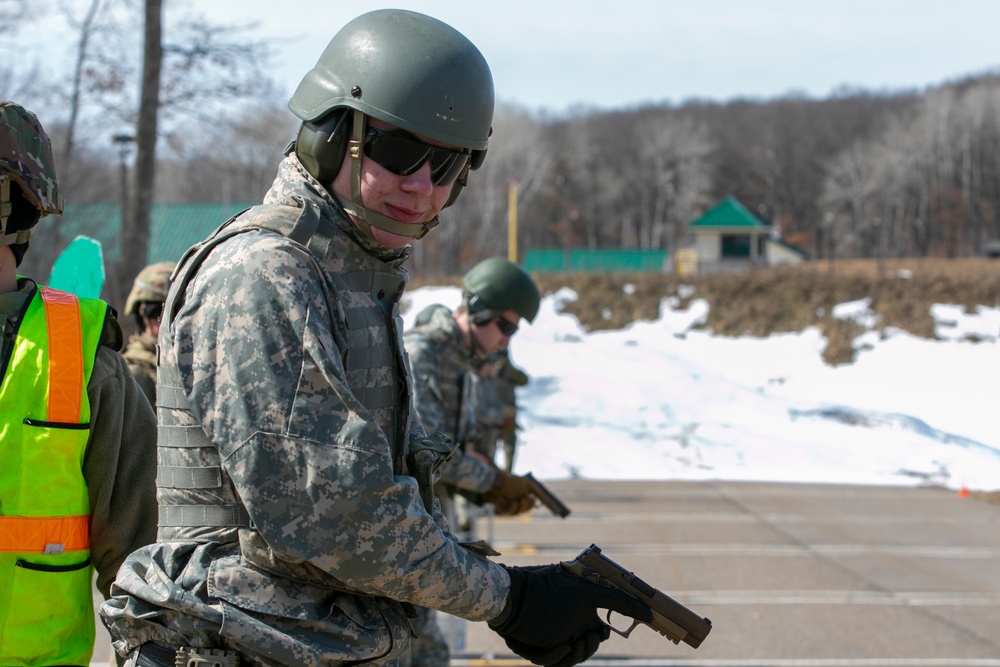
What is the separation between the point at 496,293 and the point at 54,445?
12.0ft

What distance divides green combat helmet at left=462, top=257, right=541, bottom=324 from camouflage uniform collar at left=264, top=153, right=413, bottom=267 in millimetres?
3424

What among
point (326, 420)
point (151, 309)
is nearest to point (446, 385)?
point (151, 309)

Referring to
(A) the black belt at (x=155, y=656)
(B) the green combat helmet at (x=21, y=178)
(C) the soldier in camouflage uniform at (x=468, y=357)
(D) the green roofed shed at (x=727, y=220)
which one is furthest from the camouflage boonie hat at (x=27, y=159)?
(D) the green roofed shed at (x=727, y=220)

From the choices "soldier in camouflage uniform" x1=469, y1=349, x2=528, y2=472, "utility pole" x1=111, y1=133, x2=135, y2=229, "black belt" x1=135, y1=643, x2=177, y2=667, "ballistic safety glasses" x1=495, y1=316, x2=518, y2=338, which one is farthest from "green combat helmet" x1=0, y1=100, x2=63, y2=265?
"utility pole" x1=111, y1=133, x2=135, y2=229

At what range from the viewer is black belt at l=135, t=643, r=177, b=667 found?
2098mm

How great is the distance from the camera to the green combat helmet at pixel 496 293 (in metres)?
5.81

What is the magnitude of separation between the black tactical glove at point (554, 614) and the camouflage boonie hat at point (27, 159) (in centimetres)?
139

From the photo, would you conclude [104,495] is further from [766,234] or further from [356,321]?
[766,234]

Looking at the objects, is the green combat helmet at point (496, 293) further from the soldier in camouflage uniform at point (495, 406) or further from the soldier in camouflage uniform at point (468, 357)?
the soldier in camouflage uniform at point (495, 406)

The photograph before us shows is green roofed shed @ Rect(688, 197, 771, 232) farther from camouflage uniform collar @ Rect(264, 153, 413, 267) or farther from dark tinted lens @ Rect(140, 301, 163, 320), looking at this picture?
camouflage uniform collar @ Rect(264, 153, 413, 267)

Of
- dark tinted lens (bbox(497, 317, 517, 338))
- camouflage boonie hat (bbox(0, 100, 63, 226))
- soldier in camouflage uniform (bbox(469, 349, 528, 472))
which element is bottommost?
soldier in camouflage uniform (bbox(469, 349, 528, 472))

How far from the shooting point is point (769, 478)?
4.38 metres

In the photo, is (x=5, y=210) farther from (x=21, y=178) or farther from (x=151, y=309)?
(x=151, y=309)

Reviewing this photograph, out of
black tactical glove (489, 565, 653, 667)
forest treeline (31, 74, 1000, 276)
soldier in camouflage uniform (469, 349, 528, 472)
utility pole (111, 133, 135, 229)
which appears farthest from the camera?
forest treeline (31, 74, 1000, 276)
